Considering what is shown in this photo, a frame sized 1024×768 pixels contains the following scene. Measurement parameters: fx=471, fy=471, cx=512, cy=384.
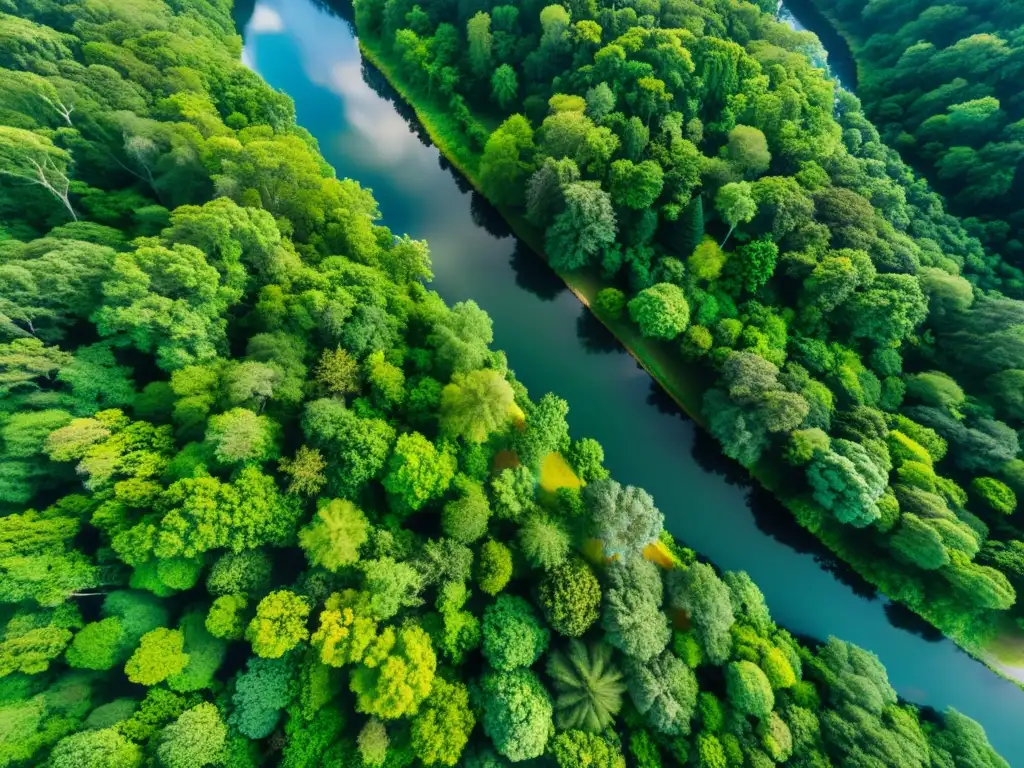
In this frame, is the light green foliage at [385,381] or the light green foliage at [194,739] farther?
the light green foliage at [385,381]

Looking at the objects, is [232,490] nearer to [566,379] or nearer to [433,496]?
[433,496]

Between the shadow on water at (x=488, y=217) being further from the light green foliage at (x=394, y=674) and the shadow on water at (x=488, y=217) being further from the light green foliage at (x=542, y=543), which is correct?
the light green foliage at (x=394, y=674)

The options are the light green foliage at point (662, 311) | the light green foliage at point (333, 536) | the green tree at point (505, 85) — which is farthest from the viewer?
the green tree at point (505, 85)

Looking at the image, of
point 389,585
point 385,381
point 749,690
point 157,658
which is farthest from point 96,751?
point 749,690

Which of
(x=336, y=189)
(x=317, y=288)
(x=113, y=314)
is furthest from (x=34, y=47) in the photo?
(x=317, y=288)

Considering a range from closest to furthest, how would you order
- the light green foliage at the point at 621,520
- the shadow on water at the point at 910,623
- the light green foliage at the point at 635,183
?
the light green foliage at the point at 621,520 → the shadow on water at the point at 910,623 → the light green foliage at the point at 635,183

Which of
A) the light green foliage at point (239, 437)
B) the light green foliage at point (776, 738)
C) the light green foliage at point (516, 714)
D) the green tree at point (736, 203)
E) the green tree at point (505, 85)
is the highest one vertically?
the green tree at point (736, 203)

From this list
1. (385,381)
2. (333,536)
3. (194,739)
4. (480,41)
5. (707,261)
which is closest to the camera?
(194,739)

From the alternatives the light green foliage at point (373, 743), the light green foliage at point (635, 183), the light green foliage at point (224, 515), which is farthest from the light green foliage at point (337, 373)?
the light green foliage at point (635, 183)

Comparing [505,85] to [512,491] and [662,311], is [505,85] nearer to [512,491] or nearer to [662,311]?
[662,311]
